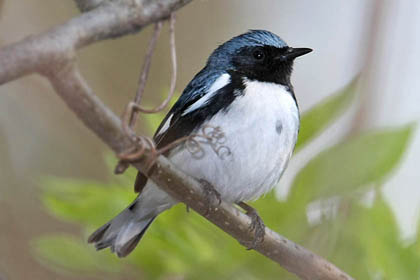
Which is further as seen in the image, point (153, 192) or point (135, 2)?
point (153, 192)

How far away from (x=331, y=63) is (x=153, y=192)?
286 cm

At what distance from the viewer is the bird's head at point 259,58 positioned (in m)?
2.69

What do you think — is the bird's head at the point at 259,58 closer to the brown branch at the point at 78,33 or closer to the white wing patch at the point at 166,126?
the white wing patch at the point at 166,126

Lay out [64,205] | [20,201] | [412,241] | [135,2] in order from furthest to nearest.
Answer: [20,201], [64,205], [412,241], [135,2]

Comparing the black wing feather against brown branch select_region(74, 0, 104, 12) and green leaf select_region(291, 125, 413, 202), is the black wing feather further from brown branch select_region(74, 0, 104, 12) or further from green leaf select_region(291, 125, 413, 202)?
brown branch select_region(74, 0, 104, 12)

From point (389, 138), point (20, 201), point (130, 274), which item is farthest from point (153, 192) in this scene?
point (20, 201)

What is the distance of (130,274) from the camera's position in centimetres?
264

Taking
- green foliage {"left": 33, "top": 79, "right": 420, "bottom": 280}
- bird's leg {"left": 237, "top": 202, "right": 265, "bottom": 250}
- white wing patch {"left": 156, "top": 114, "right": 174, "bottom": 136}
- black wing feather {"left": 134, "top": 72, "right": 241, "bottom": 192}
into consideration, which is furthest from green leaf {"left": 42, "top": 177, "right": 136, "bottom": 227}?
bird's leg {"left": 237, "top": 202, "right": 265, "bottom": 250}

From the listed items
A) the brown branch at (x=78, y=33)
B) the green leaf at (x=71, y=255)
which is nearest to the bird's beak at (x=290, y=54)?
the green leaf at (x=71, y=255)

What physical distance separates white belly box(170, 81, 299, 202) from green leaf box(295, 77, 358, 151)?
15 centimetres

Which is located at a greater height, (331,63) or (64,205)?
(64,205)

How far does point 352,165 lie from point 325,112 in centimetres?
20

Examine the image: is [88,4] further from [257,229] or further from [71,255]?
[71,255]

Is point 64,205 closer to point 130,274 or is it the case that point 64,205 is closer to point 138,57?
point 130,274
